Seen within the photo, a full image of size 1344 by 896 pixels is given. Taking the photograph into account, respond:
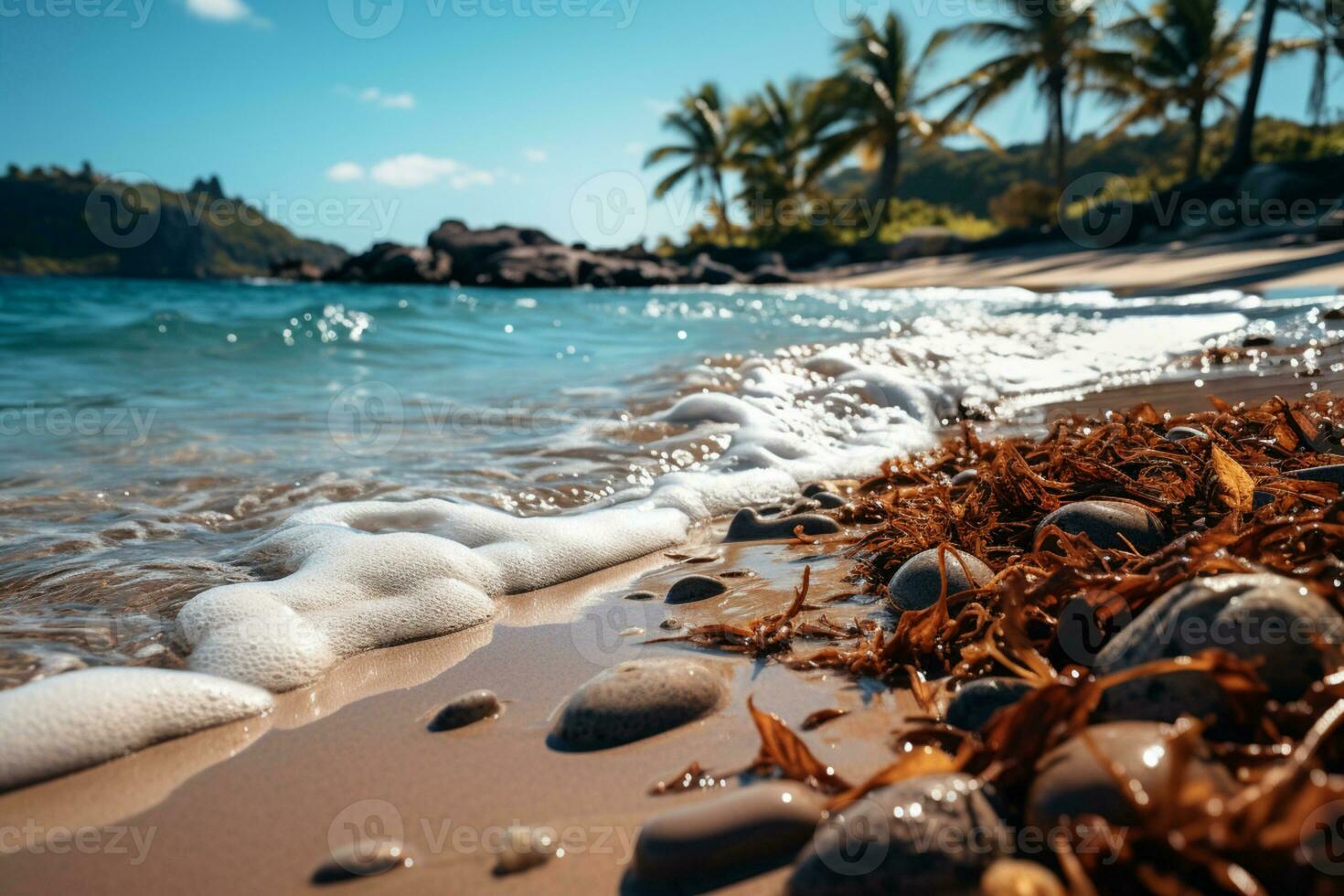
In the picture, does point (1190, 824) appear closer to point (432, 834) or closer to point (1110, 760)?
point (1110, 760)

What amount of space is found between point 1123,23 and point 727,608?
→ 2828 cm

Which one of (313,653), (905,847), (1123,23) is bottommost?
(313,653)

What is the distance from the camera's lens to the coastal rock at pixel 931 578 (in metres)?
1.96

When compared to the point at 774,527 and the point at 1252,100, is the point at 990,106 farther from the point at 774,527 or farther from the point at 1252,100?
the point at 774,527

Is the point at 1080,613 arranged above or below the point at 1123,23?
below

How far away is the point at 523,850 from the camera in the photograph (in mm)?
1237

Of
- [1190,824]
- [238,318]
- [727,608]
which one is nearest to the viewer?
[1190,824]

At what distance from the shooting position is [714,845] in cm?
115

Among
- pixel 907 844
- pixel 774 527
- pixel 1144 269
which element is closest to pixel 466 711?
pixel 907 844

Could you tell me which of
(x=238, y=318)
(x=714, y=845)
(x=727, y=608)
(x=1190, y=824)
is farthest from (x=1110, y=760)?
(x=238, y=318)

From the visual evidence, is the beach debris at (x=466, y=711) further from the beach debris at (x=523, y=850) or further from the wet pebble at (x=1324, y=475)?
the wet pebble at (x=1324, y=475)

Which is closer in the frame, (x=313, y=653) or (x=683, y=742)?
(x=683, y=742)

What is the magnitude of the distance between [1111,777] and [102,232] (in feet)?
219

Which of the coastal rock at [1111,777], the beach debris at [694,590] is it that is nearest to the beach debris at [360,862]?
the coastal rock at [1111,777]
